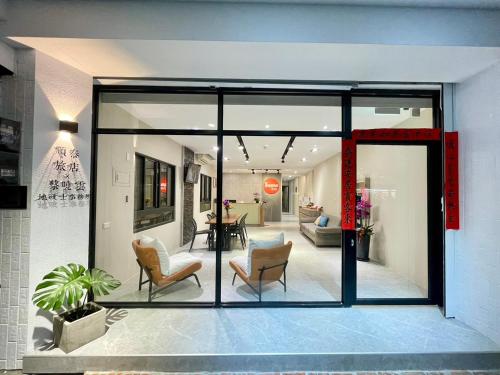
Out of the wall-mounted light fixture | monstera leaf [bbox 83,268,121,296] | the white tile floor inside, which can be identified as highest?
the wall-mounted light fixture

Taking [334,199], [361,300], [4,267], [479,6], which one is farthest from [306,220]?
[4,267]

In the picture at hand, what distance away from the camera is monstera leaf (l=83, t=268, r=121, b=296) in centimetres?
218

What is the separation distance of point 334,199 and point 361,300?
383 centimetres

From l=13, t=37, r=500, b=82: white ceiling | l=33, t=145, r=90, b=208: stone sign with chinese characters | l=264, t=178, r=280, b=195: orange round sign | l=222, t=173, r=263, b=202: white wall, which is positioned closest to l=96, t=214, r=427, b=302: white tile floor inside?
l=33, t=145, r=90, b=208: stone sign with chinese characters

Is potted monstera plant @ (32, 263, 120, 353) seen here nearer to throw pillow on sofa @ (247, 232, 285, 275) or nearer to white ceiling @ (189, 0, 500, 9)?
throw pillow on sofa @ (247, 232, 285, 275)

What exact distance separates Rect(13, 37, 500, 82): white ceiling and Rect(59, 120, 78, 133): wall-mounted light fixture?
65cm

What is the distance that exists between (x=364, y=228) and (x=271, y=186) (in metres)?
5.85

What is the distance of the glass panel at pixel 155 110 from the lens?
305 cm

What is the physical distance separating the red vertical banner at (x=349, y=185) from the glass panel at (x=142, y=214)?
188cm

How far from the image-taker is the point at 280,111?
3.44m

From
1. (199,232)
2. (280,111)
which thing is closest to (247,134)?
(280,111)

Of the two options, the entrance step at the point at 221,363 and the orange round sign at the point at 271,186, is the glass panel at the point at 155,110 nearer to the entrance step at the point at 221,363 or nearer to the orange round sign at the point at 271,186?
the entrance step at the point at 221,363

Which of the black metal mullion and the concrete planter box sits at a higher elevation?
the black metal mullion

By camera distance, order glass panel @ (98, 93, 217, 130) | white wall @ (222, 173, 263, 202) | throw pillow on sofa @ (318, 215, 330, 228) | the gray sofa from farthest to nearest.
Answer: white wall @ (222, 173, 263, 202), throw pillow on sofa @ (318, 215, 330, 228), the gray sofa, glass panel @ (98, 93, 217, 130)
